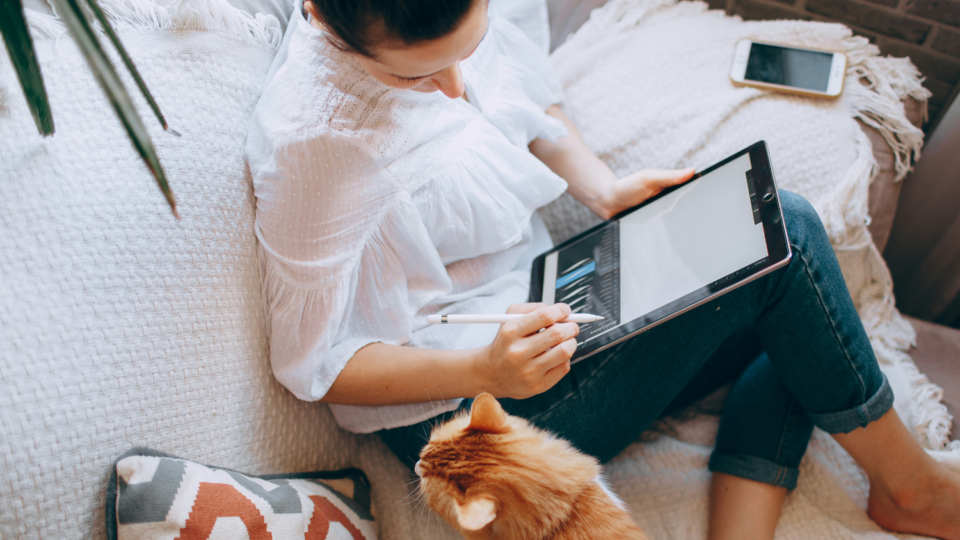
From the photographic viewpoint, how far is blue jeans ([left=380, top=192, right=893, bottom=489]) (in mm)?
737

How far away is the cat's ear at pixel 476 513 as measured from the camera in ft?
1.72

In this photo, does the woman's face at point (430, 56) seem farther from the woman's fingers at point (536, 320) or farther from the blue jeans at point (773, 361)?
the blue jeans at point (773, 361)

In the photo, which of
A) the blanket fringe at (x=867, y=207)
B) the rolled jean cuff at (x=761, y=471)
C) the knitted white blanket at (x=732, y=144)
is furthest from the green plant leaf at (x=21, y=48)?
the blanket fringe at (x=867, y=207)

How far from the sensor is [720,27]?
1136mm

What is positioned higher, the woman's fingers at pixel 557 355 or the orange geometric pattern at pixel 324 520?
the woman's fingers at pixel 557 355

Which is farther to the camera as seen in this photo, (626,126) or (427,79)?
(626,126)

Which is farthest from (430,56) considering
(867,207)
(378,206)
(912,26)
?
(912,26)

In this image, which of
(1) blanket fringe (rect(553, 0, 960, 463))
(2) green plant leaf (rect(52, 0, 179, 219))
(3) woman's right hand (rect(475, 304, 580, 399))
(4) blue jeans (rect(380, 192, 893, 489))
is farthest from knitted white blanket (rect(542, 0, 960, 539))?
(2) green plant leaf (rect(52, 0, 179, 219))

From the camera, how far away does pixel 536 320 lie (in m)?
0.63

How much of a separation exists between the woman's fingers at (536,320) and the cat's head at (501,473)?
9 centimetres

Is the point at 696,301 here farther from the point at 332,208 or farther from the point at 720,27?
the point at 720,27

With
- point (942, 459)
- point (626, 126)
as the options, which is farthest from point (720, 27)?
point (942, 459)

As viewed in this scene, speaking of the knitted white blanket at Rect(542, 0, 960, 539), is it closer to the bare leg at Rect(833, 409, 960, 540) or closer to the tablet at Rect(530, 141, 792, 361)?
the bare leg at Rect(833, 409, 960, 540)

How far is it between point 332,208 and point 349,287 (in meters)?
0.13
